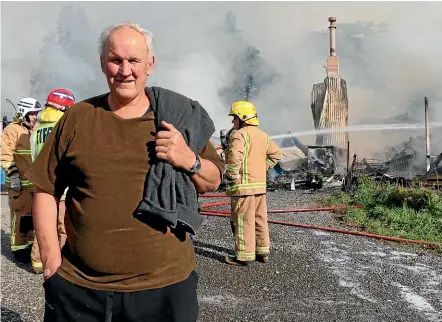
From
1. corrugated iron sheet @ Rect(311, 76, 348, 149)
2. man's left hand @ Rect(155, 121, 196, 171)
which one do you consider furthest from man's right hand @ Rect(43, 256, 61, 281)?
corrugated iron sheet @ Rect(311, 76, 348, 149)

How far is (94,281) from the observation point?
174cm

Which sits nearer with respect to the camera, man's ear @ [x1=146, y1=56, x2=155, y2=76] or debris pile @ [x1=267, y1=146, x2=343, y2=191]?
man's ear @ [x1=146, y1=56, x2=155, y2=76]

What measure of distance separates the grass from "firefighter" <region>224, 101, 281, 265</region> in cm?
197

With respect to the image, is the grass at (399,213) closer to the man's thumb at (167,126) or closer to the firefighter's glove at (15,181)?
the firefighter's glove at (15,181)

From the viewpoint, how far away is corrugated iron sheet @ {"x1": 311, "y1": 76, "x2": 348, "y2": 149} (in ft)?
45.1

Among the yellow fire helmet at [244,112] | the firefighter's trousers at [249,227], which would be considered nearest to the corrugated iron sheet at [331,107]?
the yellow fire helmet at [244,112]

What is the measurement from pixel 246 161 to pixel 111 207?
11.2ft

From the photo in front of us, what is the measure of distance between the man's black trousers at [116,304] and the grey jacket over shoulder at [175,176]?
0.81ft

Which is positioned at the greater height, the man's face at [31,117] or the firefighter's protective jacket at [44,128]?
the man's face at [31,117]

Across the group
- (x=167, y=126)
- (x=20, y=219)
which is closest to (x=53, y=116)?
(x=20, y=219)

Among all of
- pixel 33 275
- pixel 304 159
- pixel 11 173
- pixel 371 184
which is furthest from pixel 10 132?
pixel 304 159

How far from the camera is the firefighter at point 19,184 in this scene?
505cm

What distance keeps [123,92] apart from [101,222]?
18.3 inches

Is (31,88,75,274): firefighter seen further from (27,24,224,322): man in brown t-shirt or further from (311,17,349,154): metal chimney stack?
(311,17,349,154): metal chimney stack
